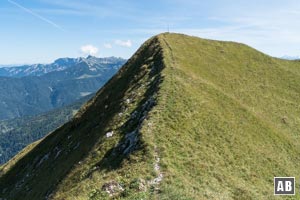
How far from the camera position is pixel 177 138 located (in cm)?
3303

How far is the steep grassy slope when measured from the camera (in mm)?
27922

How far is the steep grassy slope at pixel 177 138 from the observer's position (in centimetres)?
2792

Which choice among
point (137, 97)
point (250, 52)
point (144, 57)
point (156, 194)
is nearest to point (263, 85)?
point (250, 52)

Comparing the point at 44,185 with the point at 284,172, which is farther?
the point at 44,185

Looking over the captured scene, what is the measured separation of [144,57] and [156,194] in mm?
44237

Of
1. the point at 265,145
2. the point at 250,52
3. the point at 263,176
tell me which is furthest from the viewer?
the point at 250,52

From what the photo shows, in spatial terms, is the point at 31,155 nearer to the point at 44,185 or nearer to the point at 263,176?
the point at 44,185

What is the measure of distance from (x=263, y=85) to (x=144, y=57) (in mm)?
23084

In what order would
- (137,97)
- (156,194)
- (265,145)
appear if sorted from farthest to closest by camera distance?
(137,97) → (265,145) → (156,194)

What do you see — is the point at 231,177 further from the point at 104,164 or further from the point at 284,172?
the point at 104,164

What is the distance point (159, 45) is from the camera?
66.6m

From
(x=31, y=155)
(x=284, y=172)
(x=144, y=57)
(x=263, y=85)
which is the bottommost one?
(x=31, y=155)

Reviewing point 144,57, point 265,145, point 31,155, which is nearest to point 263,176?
point 265,145

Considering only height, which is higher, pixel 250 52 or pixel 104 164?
pixel 250 52
